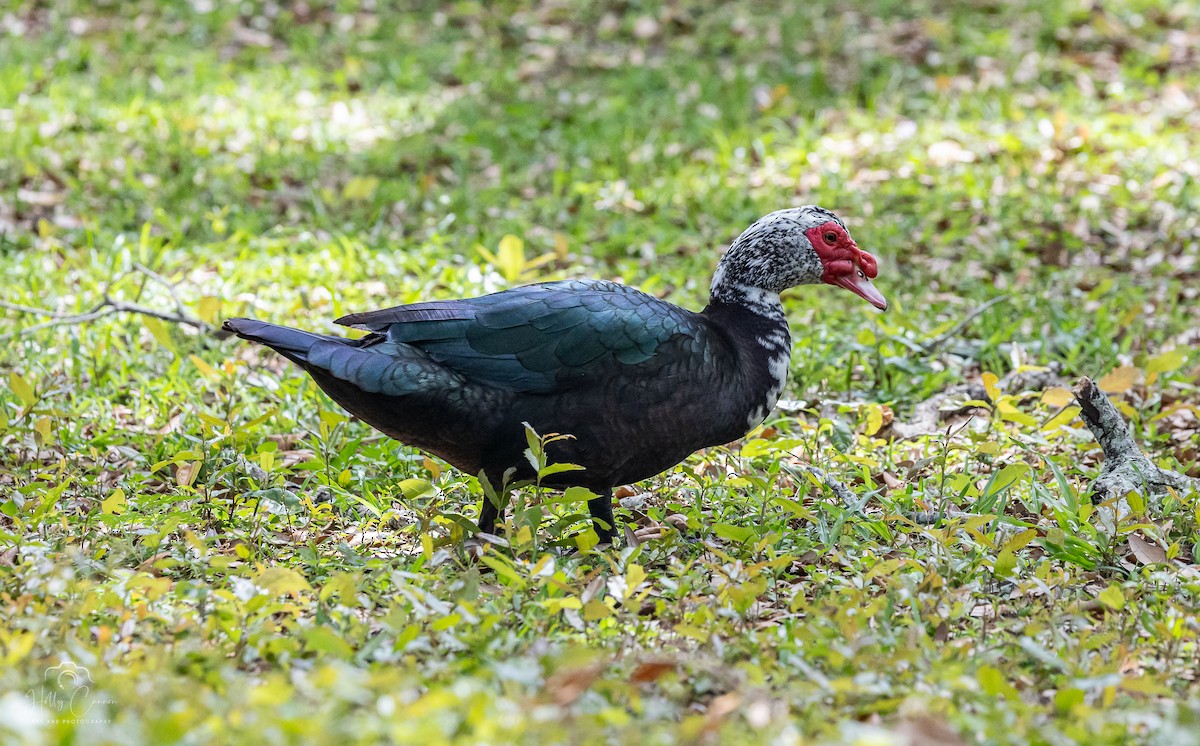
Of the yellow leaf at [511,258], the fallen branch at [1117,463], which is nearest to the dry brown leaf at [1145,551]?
the fallen branch at [1117,463]

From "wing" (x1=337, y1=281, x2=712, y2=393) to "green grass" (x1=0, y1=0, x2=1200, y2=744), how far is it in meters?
0.41

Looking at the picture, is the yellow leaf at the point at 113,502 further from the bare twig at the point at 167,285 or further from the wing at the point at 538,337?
the bare twig at the point at 167,285

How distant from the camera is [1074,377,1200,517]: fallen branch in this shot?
4.05 m

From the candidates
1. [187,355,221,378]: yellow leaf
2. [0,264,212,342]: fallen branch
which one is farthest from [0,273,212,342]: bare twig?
[187,355,221,378]: yellow leaf

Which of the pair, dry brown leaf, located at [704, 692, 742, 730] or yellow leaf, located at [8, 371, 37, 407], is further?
yellow leaf, located at [8, 371, 37, 407]

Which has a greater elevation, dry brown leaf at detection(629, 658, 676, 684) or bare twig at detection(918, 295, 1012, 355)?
dry brown leaf at detection(629, 658, 676, 684)

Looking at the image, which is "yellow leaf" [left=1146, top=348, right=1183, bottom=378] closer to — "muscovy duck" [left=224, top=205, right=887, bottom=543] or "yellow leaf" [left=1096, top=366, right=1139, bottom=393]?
"yellow leaf" [left=1096, top=366, right=1139, bottom=393]

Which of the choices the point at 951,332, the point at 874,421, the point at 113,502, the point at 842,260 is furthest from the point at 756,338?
the point at 113,502

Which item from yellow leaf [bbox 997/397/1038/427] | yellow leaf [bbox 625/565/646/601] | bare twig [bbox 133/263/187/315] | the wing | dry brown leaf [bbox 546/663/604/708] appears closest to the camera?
dry brown leaf [bbox 546/663/604/708]

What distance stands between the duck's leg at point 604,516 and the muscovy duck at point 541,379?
1.1 inches

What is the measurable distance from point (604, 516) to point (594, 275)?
2430 mm

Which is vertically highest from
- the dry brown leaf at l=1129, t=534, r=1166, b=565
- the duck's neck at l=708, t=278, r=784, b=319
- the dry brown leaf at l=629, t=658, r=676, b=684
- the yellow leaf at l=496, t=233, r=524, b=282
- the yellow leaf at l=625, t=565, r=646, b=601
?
the duck's neck at l=708, t=278, r=784, b=319

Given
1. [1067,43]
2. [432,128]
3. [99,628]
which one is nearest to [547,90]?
[432,128]

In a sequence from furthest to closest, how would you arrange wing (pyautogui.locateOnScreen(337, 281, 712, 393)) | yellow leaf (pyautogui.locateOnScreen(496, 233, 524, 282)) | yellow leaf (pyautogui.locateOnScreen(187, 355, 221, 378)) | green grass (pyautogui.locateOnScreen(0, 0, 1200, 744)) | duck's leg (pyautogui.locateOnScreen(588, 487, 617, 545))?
yellow leaf (pyautogui.locateOnScreen(496, 233, 524, 282)), yellow leaf (pyautogui.locateOnScreen(187, 355, 221, 378)), duck's leg (pyautogui.locateOnScreen(588, 487, 617, 545)), wing (pyautogui.locateOnScreen(337, 281, 712, 393)), green grass (pyautogui.locateOnScreen(0, 0, 1200, 744))
